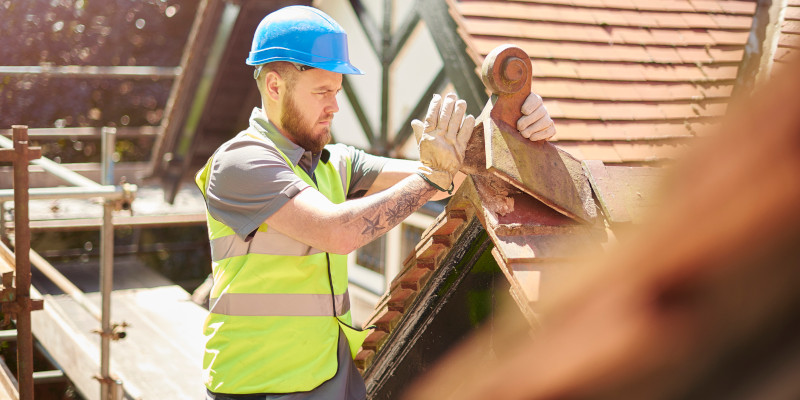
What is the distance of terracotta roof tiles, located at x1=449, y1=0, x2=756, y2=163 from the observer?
4832mm

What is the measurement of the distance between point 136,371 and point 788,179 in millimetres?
5646

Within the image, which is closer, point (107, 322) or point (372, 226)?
point (372, 226)

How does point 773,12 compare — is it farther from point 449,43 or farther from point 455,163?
point 455,163

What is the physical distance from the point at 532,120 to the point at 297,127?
782 millimetres

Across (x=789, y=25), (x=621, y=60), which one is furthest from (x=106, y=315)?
(x=789, y=25)

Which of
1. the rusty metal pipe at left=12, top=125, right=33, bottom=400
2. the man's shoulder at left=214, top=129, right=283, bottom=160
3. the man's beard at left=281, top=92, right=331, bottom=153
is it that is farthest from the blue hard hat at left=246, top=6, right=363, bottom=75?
the rusty metal pipe at left=12, top=125, right=33, bottom=400

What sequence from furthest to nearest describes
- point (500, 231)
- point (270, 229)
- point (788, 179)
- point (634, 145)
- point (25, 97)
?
point (25, 97) < point (634, 145) < point (270, 229) < point (500, 231) < point (788, 179)

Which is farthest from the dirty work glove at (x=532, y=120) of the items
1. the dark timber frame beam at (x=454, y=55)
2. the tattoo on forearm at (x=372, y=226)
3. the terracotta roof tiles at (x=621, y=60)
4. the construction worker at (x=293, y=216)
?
the dark timber frame beam at (x=454, y=55)

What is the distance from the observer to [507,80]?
2.05 m

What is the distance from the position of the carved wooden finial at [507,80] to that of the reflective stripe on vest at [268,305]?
2.69ft

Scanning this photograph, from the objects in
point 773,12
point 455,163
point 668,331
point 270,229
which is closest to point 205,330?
point 270,229

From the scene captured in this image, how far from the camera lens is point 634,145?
4.89m

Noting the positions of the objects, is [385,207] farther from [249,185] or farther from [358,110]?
[358,110]

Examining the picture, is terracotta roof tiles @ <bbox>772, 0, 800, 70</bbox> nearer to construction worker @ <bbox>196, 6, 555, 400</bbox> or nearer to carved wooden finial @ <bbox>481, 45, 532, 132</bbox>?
carved wooden finial @ <bbox>481, 45, 532, 132</bbox>
